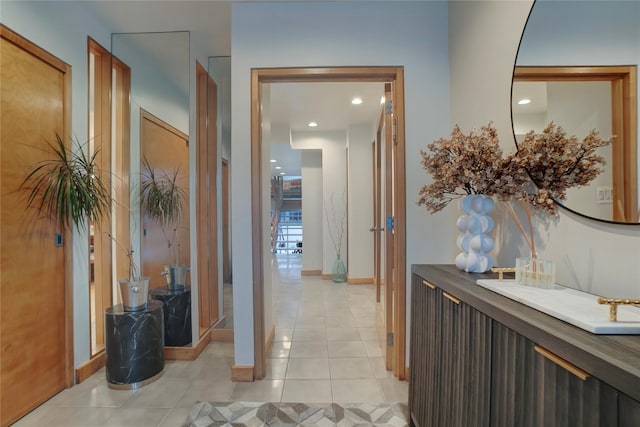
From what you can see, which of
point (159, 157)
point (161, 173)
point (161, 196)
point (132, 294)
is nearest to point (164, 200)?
point (161, 196)

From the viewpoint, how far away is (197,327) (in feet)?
7.86

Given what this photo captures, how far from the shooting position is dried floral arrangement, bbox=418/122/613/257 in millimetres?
968

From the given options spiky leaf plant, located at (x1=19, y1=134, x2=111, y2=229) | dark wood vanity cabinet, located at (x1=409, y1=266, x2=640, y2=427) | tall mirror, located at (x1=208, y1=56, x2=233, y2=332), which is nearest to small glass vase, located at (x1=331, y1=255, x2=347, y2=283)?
tall mirror, located at (x1=208, y1=56, x2=233, y2=332)

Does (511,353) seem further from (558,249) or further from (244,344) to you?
(244,344)

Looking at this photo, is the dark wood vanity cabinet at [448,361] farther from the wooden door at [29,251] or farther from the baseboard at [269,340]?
the wooden door at [29,251]

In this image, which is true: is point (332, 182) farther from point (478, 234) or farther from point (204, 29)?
point (478, 234)

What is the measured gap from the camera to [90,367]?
2.04 m

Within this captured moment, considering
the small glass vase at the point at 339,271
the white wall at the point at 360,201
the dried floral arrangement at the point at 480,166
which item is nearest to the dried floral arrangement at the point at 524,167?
the dried floral arrangement at the point at 480,166

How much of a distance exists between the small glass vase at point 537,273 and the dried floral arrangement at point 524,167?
0.35ft

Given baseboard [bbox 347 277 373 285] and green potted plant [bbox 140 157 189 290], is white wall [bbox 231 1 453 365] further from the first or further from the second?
baseboard [bbox 347 277 373 285]

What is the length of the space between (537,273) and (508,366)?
0.41 meters

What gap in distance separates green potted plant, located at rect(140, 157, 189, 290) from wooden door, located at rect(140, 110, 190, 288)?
0.06 feet

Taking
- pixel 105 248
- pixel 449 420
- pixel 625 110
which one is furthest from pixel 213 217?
pixel 625 110

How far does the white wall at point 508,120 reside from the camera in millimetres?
881
